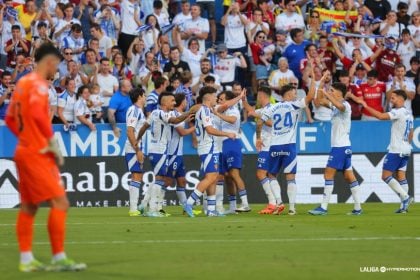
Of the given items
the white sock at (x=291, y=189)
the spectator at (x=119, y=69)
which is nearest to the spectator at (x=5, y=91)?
the spectator at (x=119, y=69)

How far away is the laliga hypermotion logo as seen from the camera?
958 inches

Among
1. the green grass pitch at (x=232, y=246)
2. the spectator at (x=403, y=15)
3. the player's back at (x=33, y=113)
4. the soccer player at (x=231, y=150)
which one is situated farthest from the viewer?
the spectator at (x=403, y=15)

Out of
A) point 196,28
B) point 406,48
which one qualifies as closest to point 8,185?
point 196,28

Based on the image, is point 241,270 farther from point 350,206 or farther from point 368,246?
point 350,206

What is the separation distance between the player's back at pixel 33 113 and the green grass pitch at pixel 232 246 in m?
1.41

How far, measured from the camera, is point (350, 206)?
923 inches

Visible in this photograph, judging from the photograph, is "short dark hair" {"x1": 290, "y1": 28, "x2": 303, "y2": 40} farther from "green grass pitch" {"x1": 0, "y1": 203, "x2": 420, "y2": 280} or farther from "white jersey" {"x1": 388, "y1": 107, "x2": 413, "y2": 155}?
"green grass pitch" {"x1": 0, "y1": 203, "x2": 420, "y2": 280}

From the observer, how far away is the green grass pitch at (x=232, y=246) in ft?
36.2

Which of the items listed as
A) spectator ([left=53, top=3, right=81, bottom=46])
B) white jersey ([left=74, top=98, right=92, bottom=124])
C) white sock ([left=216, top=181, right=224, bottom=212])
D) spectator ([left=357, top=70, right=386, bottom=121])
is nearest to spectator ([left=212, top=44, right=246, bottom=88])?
spectator ([left=357, top=70, right=386, bottom=121])

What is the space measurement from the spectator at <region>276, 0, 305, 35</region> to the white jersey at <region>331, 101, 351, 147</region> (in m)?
8.40

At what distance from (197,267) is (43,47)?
292 centimetres

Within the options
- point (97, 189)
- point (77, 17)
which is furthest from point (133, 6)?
point (97, 189)

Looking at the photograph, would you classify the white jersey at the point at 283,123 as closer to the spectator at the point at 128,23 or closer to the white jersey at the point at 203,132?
the white jersey at the point at 203,132

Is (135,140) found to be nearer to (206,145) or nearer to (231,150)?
(206,145)
